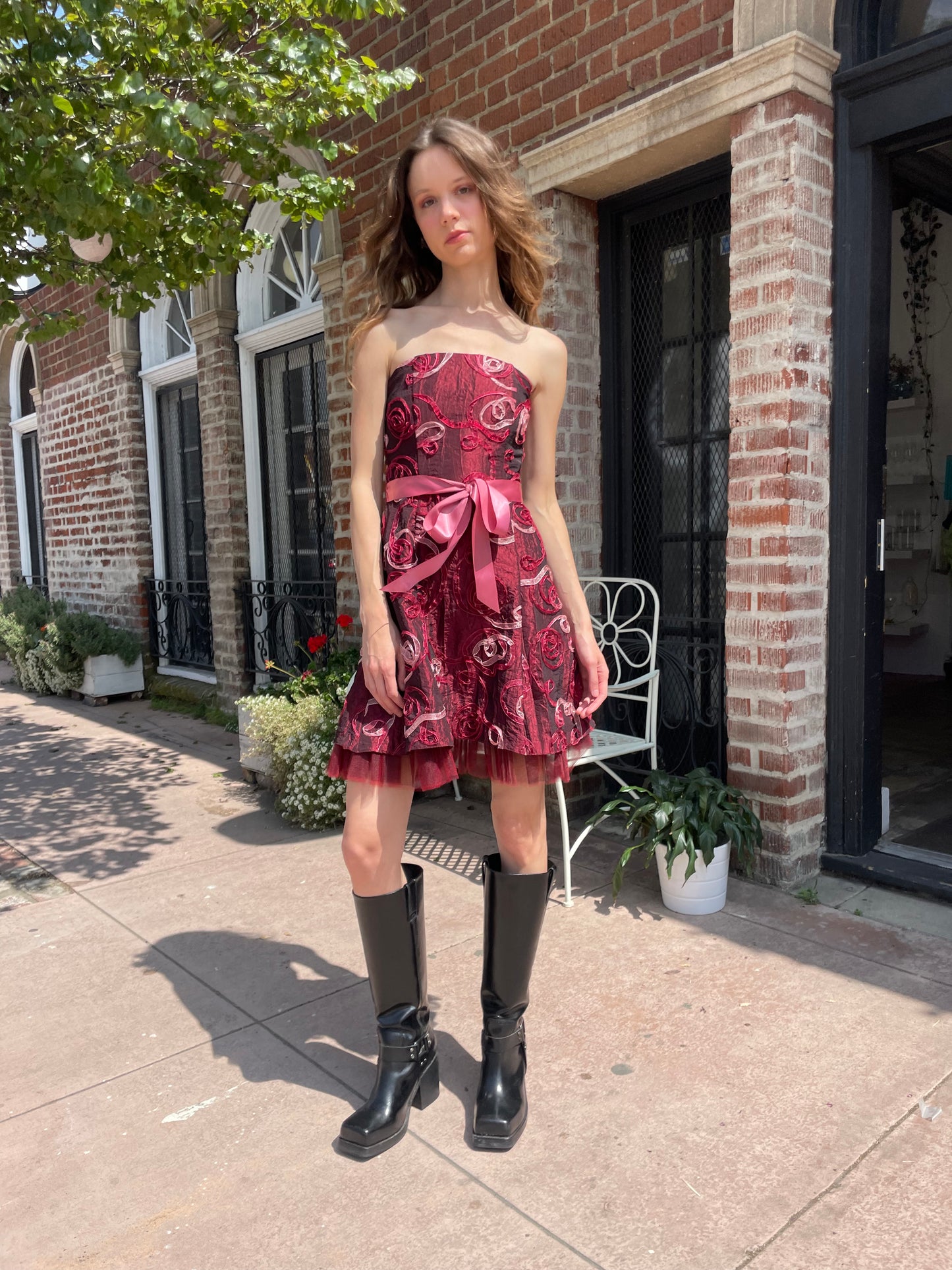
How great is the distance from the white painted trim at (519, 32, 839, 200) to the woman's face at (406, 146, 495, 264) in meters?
1.58

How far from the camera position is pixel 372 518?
193 cm

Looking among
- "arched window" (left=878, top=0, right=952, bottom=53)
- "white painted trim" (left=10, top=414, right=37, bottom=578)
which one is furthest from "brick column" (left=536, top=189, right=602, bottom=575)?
"white painted trim" (left=10, top=414, right=37, bottom=578)

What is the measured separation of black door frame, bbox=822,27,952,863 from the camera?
2.98 m

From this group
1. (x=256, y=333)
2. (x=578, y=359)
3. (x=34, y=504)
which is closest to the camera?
(x=578, y=359)

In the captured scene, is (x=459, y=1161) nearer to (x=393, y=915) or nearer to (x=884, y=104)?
(x=393, y=915)

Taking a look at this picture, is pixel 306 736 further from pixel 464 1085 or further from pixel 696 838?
pixel 464 1085

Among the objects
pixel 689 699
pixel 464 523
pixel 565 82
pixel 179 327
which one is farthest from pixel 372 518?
pixel 179 327

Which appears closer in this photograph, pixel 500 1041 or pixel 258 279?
pixel 500 1041

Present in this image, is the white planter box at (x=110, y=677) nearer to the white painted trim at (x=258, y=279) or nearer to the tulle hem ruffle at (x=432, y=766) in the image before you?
the white painted trim at (x=258, y=279)

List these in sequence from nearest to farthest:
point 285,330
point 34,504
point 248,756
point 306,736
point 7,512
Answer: point 306,736
point 248,756
point 285,330
point 34,504
point 7,512

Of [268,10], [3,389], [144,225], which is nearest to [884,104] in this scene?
[268,10]

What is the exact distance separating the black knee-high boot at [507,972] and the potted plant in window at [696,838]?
1.05 metres

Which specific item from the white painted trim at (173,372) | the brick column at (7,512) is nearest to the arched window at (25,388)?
the brick column at (7,512)

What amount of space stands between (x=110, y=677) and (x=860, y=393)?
622 centimetres
